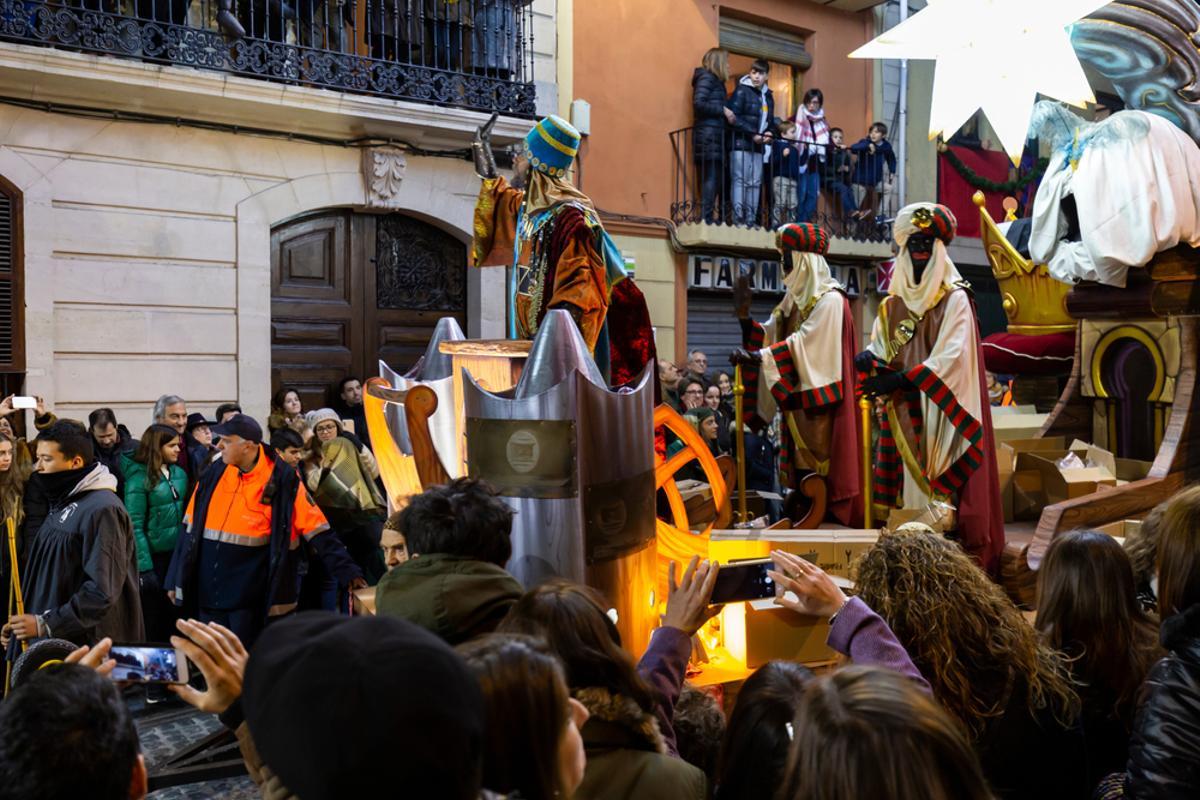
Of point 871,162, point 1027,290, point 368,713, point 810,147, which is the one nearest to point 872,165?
point 871,162

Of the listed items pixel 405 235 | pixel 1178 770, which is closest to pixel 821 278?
pixel 1178 770

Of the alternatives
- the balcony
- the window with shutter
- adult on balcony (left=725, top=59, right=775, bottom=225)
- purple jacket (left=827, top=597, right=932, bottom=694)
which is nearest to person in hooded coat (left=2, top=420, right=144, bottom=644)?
purple jacket (left=827, top=597, right=932, bottom=694)

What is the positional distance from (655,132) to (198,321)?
5713mm

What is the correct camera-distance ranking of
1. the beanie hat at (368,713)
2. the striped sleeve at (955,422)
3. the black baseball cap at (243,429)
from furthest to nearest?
1. the striped sleeve at (955,422)
2. the black baseball cap at (243,429)
3. the beanie hat at (368,713)

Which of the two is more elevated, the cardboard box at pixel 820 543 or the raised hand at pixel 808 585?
the raised hand at pixel 808 585

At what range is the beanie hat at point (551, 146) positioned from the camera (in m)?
3.75

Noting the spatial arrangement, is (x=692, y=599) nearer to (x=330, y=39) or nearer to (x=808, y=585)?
(x=808, y=585)

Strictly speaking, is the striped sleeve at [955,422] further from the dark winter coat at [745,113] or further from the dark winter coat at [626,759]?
the dark winter coat at [745,113]

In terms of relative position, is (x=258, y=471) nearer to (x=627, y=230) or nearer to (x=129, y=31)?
(x=129, y=31)

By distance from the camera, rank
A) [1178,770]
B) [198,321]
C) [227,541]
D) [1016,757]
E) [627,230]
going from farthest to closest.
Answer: [627,230]
[198,321]
[227,541]
[1016,757]
[1178,770]

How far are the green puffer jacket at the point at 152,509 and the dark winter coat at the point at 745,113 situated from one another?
28.0ft

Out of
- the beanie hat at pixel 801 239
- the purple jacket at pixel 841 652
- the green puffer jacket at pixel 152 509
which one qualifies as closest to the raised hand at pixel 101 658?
the purple jacket at pixel 841 652

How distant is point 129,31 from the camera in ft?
26.5

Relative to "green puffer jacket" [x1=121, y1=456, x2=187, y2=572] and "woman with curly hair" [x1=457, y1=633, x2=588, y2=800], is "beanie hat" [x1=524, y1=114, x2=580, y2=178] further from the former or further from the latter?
"green puffer jacket" [x1=121, y1=456, x2=187, y2=572]
